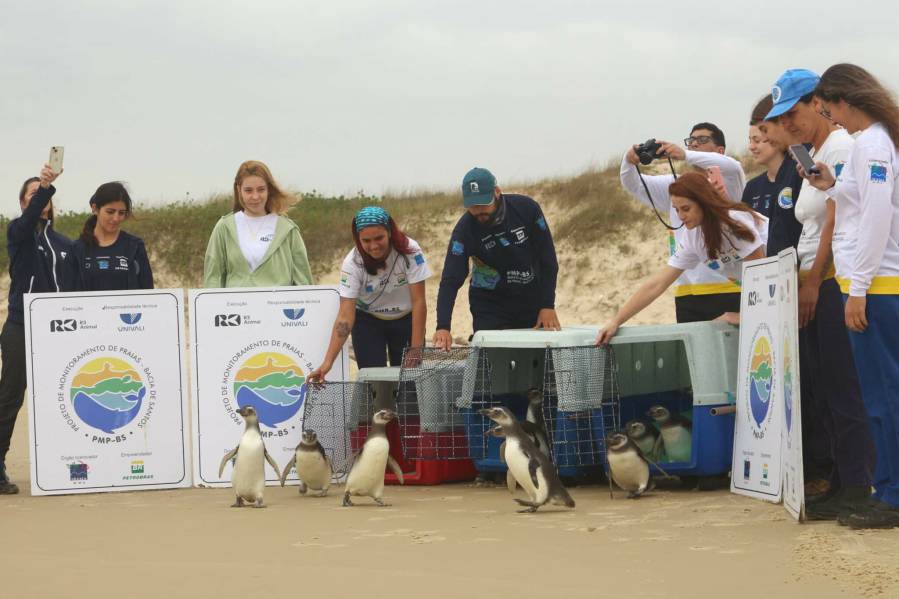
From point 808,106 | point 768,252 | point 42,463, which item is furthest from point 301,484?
point 808,106

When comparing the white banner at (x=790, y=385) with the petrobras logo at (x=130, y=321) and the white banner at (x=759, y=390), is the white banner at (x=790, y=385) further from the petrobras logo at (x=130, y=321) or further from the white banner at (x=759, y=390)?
the petrobras logo at (x=130, y=321)

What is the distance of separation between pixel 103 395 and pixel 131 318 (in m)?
0.59

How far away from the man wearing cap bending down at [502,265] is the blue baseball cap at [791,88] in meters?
2.47

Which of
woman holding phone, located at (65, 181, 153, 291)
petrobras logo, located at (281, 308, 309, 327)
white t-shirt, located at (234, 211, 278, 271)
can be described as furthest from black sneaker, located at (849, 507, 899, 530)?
woman holding phone, located at (65, 181, 153, 291)

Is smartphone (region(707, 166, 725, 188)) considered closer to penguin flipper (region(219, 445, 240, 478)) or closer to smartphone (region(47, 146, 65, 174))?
penguin flipper (region(219, 445, 240, 478))

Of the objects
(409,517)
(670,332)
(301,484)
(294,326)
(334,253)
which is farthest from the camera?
(334,253)

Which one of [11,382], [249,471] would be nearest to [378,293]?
[249,471]

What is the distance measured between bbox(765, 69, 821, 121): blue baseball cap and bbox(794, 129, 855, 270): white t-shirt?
0.26 meters

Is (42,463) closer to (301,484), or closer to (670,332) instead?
(301,484)

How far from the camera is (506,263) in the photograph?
9.10 m

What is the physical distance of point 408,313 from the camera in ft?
30.7

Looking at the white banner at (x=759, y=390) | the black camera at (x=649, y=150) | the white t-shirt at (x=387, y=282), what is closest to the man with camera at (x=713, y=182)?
the black camera at (x=649, y=150)

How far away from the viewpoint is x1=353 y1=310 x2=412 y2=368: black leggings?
9383mm

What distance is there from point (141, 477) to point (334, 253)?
1928 cm
